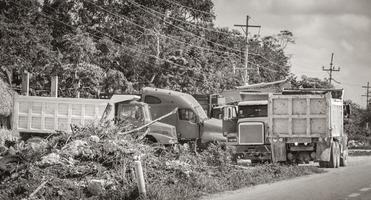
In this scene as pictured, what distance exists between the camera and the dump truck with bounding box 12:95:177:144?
27.6m

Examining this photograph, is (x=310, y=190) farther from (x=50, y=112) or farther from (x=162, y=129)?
(x=50, y=112)

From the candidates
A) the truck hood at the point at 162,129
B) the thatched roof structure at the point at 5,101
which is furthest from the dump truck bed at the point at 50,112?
the thatched roof structure at the point at 5,101

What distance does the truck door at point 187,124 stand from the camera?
3009 centimetres

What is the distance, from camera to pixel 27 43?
131ft

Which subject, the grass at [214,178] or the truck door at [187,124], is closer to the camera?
the grass at [214,178]

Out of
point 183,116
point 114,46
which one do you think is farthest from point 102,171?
point 114,46

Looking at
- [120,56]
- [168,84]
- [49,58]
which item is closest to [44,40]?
[49,58]

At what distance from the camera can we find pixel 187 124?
99.4 feet

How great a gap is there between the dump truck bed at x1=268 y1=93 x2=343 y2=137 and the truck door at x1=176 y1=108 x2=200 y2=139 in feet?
Answer: 21.6

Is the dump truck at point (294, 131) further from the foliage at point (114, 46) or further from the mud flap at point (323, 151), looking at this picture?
the foliage at point (114, 46)

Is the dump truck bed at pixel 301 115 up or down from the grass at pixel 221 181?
up

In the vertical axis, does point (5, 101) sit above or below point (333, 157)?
above

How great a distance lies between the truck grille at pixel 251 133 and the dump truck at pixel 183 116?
453cm

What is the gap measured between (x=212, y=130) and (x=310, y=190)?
46.6ft
